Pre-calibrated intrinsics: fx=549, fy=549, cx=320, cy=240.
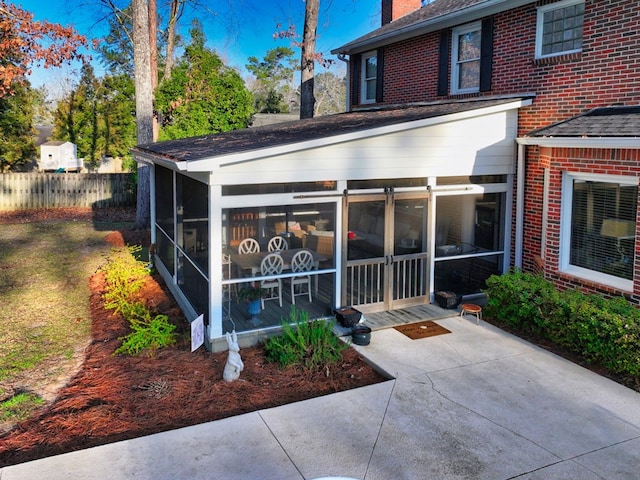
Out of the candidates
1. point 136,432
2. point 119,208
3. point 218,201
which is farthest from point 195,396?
point 119,208

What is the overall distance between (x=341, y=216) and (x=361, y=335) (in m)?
1.80

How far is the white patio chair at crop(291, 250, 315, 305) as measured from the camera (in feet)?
26.6

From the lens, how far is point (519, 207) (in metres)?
9.45

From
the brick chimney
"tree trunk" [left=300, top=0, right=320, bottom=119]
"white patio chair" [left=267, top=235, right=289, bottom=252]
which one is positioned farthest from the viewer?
"tree trunk" [left=300, top=0, right=320, bottom=119]

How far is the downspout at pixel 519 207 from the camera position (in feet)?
30.5

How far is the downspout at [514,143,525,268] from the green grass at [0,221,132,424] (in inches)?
281

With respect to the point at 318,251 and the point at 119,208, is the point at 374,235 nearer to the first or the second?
the point at 318,251

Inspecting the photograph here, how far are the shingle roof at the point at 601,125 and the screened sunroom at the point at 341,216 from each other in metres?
0.92

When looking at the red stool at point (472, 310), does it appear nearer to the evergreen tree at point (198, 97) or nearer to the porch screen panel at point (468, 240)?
the porch screen panel at point (468, 240)

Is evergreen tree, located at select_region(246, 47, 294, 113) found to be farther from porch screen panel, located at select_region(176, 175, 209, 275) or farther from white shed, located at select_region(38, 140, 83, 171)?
porch screen panel, located at select_region(176, 175, 209, 275)

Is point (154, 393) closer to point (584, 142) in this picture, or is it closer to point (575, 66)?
point (584, 142)

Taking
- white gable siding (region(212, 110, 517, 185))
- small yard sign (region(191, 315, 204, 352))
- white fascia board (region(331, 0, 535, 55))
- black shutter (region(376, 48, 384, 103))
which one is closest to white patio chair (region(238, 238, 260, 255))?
white gable siding (region(212, 110, 517, 185))

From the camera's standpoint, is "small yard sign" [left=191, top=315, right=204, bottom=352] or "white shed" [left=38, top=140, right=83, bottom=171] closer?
"small yard sign" [left=191, top=315, right=204, bottom=352]

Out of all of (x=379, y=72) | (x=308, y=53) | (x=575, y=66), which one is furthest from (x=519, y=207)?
(x=308, y=53)
